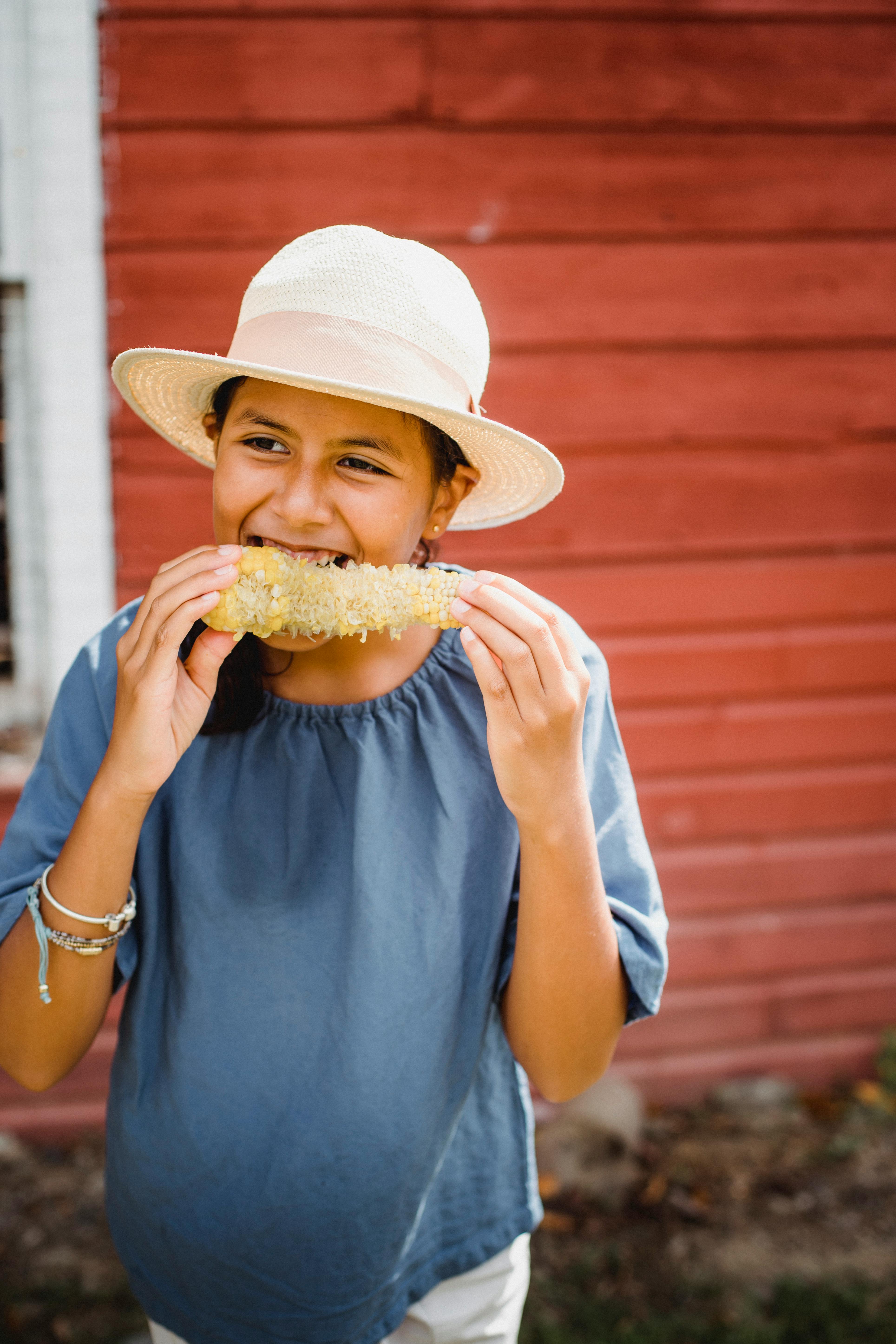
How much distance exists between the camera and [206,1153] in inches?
62.4

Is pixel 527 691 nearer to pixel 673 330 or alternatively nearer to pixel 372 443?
pixel 372 443

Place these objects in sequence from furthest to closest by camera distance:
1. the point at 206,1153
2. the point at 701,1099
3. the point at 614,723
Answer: the point at 701,1099, the point at 614,723, the point at 206,1153

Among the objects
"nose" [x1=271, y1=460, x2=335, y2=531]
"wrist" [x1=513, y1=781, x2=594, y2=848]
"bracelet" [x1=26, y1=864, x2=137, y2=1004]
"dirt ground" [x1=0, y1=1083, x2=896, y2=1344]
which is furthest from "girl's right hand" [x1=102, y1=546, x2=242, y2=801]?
"dirt ground" [x1=0, y1=1083, x2=896, y2=1344]

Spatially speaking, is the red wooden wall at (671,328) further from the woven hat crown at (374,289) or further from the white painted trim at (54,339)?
the woven hat crown at (374,289)

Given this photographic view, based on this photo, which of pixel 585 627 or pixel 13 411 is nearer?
pixel 13 411

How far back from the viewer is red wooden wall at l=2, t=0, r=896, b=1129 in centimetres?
302

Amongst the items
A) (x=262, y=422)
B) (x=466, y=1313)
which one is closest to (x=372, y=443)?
(x=262, y=422)

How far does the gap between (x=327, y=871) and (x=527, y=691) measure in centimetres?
48

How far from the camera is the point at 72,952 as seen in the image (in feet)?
4.83

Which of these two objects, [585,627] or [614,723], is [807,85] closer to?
[585,627]

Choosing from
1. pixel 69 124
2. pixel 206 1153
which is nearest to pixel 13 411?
pixel 69 124

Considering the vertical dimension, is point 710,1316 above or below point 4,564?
below

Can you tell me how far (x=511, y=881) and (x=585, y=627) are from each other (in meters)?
1.94

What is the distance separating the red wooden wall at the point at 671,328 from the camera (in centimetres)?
302
